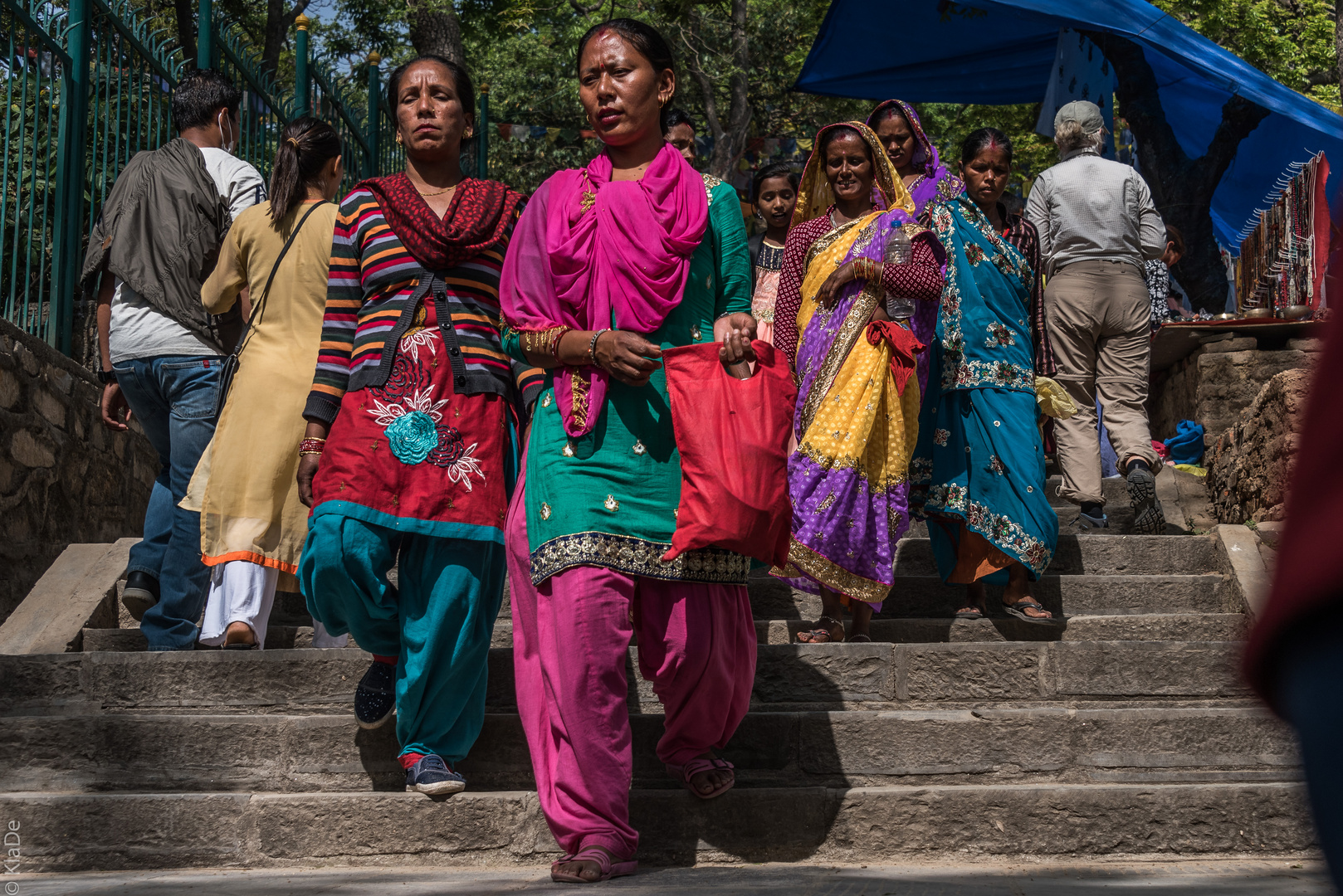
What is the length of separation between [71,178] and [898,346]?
4307 mm

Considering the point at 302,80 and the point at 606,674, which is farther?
the point at 302,80

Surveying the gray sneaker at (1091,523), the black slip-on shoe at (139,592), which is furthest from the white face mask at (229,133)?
the gray sneaker at (1091,523)

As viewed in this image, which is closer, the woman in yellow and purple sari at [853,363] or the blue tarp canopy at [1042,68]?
the woman in yellow and purple sari at [853,363]

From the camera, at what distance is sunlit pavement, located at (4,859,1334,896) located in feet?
9.37

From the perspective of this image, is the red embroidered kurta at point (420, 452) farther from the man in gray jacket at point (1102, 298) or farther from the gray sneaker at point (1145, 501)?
the gray sneaker at point (1145, 501)

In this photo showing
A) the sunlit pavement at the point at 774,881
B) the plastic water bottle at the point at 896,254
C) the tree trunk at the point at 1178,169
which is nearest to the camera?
the sunlit pavement at the point at 774,881

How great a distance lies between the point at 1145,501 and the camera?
596 centimetres

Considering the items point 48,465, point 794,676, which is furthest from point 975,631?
point 48,465

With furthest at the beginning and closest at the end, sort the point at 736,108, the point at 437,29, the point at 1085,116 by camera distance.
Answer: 1. the point at 736,108
2. the point at 437,29
3. the point at 1085,116

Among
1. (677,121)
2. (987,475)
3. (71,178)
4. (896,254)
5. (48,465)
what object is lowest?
(48,465)

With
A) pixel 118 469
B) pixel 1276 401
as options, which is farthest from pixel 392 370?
pixel 1276 401

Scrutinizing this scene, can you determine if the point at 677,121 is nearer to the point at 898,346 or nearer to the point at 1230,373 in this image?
the point at 898,346

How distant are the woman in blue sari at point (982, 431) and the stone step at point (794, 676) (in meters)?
0.60

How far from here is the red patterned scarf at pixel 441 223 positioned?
354 centimetres
